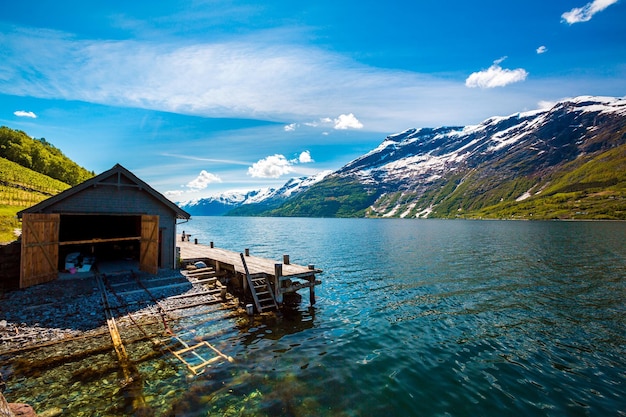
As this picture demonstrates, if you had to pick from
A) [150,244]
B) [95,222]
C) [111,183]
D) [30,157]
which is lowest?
[150,244]

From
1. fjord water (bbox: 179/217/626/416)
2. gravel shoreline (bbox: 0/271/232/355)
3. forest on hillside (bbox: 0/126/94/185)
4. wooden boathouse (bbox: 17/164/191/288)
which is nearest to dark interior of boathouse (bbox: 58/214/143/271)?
wooden boathouse (bbox: 17/164/191/288)

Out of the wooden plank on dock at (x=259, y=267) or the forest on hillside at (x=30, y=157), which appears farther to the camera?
the forest on hillside at (x=30, y=157)

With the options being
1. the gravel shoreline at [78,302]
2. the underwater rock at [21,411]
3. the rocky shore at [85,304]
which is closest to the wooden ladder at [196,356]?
the rocky shore at [85,304]

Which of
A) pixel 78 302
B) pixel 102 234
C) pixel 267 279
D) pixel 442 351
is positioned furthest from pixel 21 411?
pixel 102 234

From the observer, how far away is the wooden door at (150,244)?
25047 millimetres

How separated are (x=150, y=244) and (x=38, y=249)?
22.6 ft

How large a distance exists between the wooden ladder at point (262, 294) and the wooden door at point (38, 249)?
13.5 metres

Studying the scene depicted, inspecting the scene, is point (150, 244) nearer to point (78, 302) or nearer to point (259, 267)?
point (78, 302)

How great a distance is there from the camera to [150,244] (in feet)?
84.0

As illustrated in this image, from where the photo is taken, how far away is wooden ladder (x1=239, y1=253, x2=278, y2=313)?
2134cm

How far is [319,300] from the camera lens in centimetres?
2641

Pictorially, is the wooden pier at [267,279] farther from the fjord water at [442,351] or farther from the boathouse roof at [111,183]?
the boathouse roof at [111,183]

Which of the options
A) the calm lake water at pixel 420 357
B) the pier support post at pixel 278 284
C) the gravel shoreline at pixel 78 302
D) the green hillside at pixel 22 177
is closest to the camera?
the calm lake water at pixel 420 357

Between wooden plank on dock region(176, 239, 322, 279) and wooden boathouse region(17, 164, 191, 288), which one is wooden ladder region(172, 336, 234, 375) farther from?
wooden boathouse region(17, 164, 191, 288)
